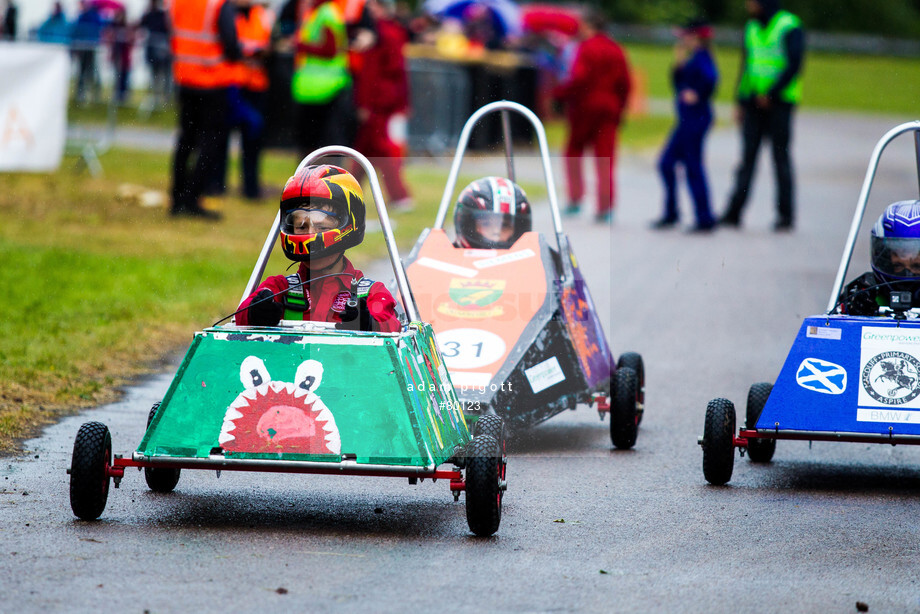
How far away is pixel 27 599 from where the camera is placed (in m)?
4.42

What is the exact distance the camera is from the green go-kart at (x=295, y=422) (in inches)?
206

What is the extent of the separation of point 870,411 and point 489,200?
259 centimetres

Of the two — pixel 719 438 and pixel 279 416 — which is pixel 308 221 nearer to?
pixel 279 416

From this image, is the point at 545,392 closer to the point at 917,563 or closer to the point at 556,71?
the point at 917,563

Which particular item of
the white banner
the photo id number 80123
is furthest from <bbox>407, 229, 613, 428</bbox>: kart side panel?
the white banner

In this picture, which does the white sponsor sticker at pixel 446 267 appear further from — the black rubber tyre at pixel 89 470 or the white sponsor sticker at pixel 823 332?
the black rubber tyre at pixel 89 470

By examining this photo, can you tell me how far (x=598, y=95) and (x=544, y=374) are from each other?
34.4ft

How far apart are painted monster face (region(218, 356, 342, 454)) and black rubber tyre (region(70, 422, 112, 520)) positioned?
447mm

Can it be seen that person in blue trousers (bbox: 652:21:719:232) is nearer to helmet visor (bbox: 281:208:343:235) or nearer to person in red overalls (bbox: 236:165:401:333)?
person in red overalls (bbox: 236:165:401:333)

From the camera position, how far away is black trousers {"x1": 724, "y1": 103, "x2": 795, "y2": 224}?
52.9 ft

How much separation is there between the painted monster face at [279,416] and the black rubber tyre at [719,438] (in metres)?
1.99

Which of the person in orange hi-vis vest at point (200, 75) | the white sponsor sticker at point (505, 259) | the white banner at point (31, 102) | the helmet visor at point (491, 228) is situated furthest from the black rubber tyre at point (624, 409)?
the white banner at point (31, 102)

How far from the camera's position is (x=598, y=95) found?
1717 centimetres

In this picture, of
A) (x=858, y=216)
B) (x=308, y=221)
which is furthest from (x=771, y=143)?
(x=308, y=221)
